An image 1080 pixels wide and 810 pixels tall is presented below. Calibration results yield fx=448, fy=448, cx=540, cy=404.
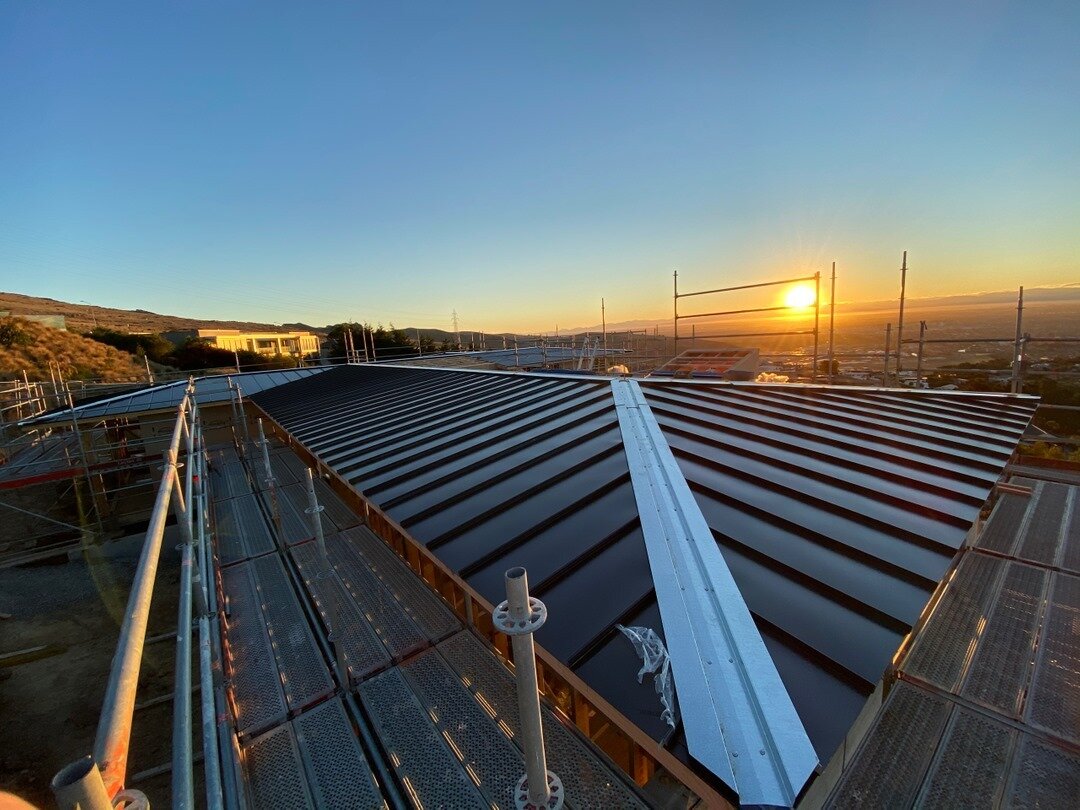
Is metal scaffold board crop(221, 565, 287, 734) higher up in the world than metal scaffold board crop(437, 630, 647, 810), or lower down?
lower down

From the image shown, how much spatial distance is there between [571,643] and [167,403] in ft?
44.9

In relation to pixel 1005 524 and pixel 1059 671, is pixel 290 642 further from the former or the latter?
pixel 1005 524

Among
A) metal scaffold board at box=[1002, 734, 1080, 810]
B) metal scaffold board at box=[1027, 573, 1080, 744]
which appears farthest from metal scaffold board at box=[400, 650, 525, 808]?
metal scaffold board at box=[1027, 573, 1080, 744]

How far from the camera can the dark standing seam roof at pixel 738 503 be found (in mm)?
2025

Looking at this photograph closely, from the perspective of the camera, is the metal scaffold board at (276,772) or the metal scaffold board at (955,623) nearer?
the metal scaffold board at (276,772)

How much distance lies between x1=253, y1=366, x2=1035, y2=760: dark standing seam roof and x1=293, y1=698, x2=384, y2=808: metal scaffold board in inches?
42.3

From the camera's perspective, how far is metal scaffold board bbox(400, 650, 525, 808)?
2.17 metres

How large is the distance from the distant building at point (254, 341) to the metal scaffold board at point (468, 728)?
150ft

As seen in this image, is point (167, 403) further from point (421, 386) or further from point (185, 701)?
point (185, 701)

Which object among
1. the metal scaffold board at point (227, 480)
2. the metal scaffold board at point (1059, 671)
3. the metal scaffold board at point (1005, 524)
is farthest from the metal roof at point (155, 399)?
the metal scaffold board at point (1005, 524)

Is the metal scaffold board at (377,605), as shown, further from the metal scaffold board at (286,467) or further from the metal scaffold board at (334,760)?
the metal scaffold board at (286,467)

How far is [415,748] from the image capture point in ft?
7.90

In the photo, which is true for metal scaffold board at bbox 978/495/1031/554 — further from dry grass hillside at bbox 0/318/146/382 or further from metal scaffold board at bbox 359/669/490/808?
dry grass hillside at bbox 0/318/146/382

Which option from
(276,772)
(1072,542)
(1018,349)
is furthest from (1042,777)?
(1018,349)
